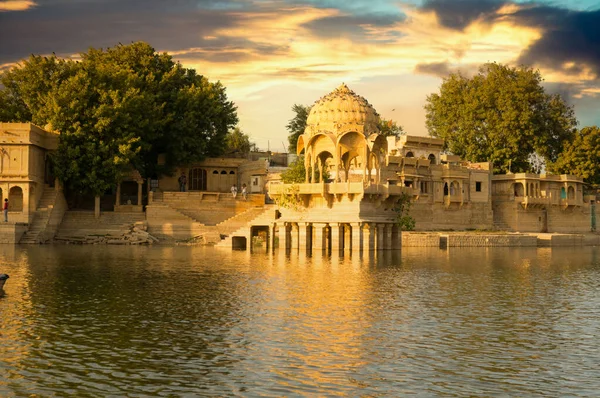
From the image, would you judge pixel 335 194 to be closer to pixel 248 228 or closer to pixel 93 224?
pixel 248 228

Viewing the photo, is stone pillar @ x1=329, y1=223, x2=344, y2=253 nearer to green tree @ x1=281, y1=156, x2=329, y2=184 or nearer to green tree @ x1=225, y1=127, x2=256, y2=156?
green tree @ x1=281, y1=156, x2=329, y2=184

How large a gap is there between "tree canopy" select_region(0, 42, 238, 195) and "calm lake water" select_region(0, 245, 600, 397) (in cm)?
2039

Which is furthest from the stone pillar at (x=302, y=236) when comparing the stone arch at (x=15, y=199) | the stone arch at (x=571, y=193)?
the stone arch at (x=571, y=193)

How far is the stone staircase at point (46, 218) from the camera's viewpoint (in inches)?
2050

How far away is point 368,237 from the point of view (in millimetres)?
45938

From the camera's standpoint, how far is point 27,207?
2082 inches

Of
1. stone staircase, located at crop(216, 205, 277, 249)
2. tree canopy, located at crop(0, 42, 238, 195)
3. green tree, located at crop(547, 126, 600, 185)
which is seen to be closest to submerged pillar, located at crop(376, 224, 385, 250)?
stone staircase, located at crop(216, 205, 277, 249)

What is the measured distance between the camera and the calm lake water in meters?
14.9

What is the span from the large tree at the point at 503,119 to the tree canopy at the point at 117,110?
25048 mm

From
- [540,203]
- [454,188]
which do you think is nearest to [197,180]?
[454,188]

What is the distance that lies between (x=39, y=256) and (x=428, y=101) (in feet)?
175

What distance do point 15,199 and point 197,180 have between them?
16919 mm

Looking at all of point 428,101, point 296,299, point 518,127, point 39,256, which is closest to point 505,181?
point 518,127

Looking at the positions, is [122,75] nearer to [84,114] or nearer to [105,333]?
[84,114]
